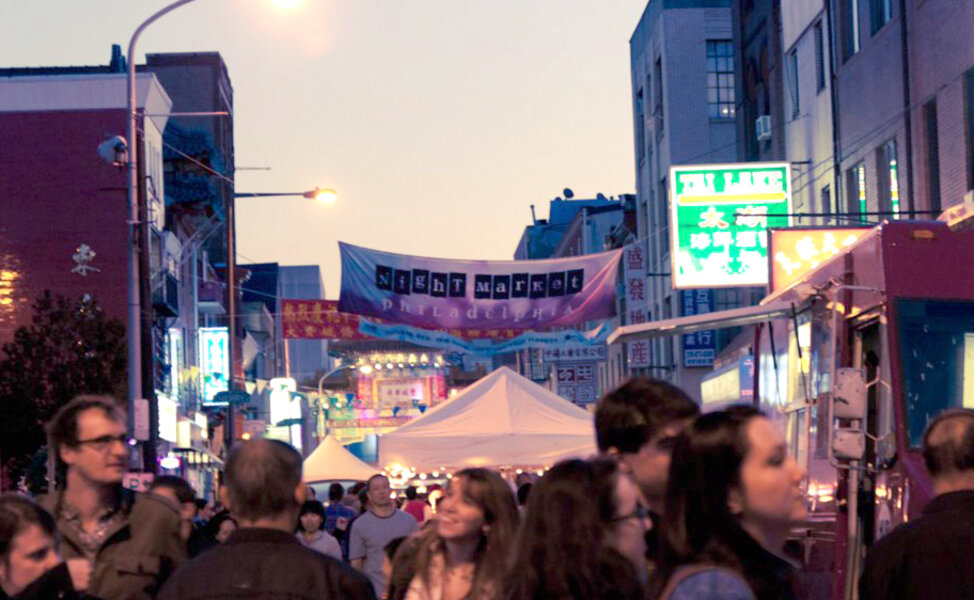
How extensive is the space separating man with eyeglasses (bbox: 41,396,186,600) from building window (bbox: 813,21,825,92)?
2597 centimetres

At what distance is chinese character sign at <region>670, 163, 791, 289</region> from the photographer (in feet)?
98.8

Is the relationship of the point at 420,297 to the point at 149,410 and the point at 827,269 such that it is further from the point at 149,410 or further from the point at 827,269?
the point at 827,269

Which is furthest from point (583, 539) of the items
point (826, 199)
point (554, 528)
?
point (826, 199)

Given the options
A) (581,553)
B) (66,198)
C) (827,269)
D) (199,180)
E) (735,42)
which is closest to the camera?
(581,553)

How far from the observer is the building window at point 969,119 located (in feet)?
73.1

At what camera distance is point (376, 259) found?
2984cm

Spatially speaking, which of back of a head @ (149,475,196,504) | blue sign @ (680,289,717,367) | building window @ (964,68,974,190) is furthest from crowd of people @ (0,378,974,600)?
blue sign @ (680,289,717,367)

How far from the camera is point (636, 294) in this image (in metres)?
50.8

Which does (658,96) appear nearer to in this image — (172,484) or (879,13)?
(879,13)

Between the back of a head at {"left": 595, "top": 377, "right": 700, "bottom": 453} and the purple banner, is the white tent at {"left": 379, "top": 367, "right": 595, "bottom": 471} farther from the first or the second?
the back of a head at {"left": 595, "top": 377, "right": 700, "bottom": 453}

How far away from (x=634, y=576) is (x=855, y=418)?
18.6ft

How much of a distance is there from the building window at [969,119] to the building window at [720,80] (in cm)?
2746

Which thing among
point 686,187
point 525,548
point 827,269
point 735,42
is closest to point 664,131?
point 735,42

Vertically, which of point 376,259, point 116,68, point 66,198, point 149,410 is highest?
point 116,68
